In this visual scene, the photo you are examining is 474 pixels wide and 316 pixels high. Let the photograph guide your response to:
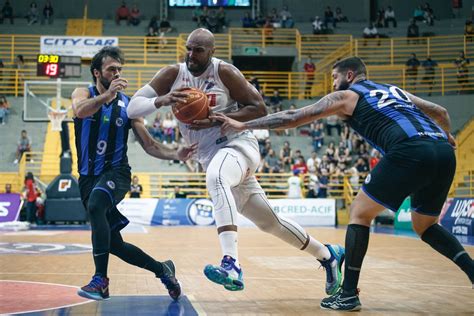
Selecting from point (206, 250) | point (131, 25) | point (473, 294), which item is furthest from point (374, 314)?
point (131, 25)

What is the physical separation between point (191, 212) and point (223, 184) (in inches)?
667

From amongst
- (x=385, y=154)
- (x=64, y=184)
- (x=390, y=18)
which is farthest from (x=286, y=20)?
(x=385, y=154)

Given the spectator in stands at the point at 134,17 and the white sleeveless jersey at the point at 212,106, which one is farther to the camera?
the spectator in stands at the point at 134,17

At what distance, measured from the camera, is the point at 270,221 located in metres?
5.79

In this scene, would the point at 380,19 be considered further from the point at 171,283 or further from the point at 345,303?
the point at 345,303

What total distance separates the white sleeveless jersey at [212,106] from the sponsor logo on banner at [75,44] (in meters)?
23.4

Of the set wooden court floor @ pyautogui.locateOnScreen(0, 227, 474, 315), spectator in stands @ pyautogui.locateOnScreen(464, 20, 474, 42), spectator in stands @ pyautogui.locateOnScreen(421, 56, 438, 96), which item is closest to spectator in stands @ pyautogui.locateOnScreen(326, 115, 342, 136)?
spectator in stands @ pyautogui.locateOnScreen(421, 56, 438, 96)

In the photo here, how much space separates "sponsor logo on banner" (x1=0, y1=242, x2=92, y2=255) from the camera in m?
10.4

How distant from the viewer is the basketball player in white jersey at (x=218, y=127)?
540 cm

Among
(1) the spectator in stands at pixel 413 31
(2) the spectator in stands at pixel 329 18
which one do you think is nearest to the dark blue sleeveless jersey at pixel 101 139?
(1) the spectator in stands at pixel 413 31

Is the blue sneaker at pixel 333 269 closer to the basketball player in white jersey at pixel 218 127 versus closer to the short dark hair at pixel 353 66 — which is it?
the basketball player in white jersey at pixel 218 127

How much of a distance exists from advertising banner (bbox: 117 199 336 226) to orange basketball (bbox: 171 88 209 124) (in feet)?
54.2

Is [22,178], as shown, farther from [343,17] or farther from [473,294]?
[473,294]

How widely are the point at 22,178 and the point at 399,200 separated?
21.4 metres
